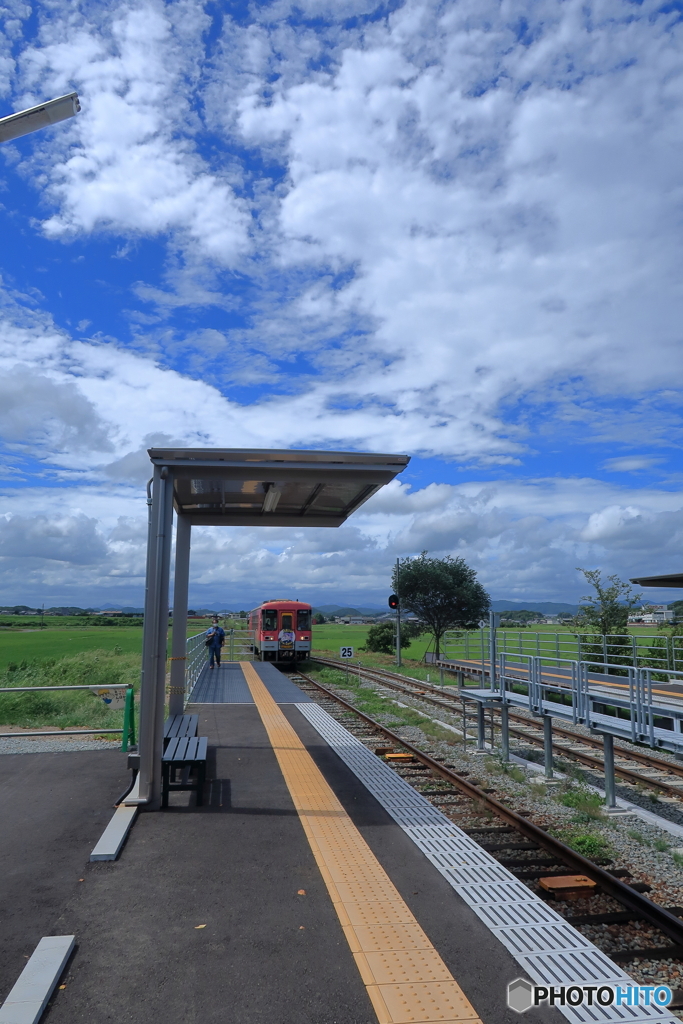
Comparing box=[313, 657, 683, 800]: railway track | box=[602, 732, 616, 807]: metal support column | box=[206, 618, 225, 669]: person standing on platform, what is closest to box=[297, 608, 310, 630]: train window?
box=[206, 618, 225, 669]: person standing on platform

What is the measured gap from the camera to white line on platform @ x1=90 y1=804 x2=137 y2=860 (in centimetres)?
564

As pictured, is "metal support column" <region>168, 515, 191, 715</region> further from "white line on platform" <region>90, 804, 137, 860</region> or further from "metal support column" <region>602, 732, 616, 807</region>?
"metal support column" <region>602, 732, 616, 807</region>

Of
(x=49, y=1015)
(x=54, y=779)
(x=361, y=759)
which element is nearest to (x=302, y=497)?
(x=361, y=759)

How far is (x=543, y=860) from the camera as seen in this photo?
20.1 feet

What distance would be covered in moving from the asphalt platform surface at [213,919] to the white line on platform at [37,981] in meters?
0.08

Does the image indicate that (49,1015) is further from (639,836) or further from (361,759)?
(361,759)

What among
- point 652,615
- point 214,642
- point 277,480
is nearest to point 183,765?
point 277,480

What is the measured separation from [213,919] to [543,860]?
3.06 metres

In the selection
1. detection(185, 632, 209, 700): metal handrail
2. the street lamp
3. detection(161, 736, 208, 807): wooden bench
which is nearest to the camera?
the street lamp

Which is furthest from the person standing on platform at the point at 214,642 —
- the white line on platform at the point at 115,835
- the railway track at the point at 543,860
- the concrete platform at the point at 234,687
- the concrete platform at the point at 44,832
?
the white line on platform at the point at 115,835

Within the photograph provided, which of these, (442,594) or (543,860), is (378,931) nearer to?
(543,860)

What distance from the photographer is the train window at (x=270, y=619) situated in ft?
93.7

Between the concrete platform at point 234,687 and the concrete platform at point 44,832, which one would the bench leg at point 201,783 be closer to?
Result: the concrete platform at point 44,832

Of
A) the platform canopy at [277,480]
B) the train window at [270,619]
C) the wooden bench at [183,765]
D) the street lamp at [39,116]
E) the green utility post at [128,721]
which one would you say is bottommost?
the wooden bench at [183,765]
